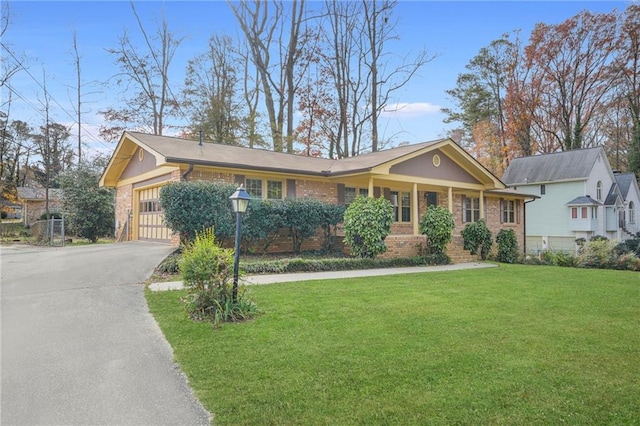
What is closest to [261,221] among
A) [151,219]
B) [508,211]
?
[151,219]

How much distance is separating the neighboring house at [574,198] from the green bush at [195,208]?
69.2ft

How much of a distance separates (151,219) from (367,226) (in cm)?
821

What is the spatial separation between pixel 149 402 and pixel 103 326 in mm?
2419

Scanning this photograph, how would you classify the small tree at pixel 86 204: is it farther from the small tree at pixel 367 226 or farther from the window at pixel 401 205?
the window at pixel 401 205

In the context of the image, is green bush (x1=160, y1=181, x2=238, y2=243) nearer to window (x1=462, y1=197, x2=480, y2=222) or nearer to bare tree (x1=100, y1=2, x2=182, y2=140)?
window (x1=462, y1=197, x2=480, y2=222)

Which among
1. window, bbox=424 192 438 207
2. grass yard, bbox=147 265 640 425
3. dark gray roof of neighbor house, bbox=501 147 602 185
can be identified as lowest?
grass yard, bbox=147 265 640 425

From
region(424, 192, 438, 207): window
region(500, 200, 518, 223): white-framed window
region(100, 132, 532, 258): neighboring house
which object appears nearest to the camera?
region(100, 132, 532, 258): neighboring house

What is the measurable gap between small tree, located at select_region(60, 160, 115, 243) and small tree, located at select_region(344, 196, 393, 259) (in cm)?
1294

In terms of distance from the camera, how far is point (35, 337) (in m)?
4.70

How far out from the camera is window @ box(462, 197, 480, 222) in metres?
18.5

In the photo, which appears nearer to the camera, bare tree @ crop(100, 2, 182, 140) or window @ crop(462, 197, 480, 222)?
window @ crop(462, 197, 480, 222)

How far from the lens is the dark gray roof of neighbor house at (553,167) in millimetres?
24672

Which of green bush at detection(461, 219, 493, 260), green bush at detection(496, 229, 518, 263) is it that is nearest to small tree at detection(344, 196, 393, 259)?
green bush at detection(461, 219, 493, 260)

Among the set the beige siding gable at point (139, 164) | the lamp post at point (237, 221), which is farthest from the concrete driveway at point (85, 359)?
the beige siding gable at point (139, 164)
